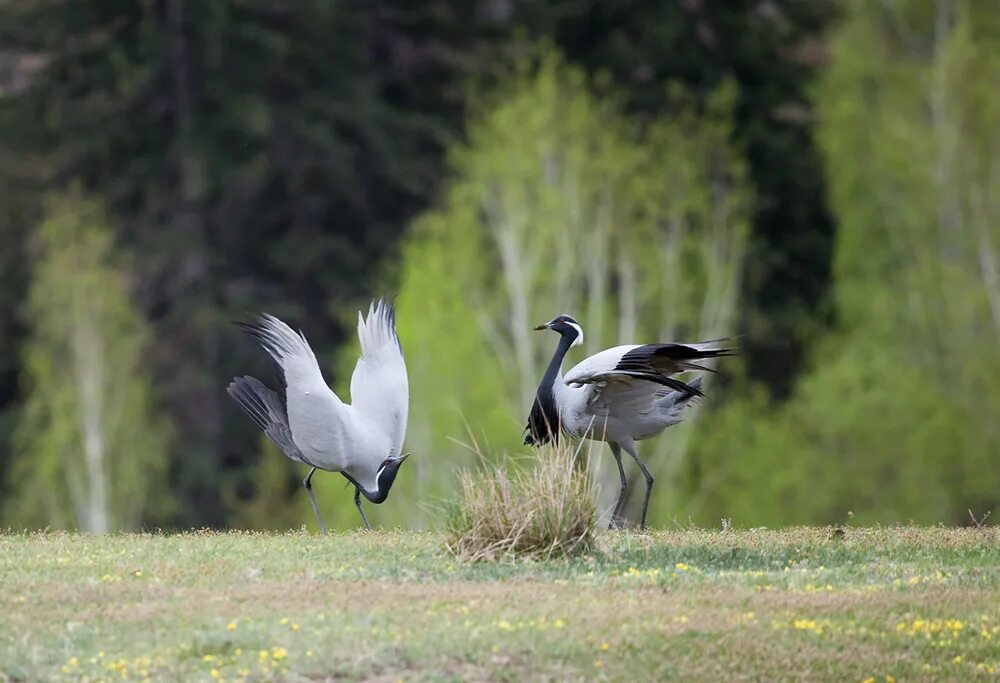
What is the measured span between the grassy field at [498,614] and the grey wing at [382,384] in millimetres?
2467

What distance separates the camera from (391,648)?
1030 centimetres

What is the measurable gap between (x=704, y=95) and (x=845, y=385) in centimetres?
760

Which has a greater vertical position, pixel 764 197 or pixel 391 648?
pixel 764 197

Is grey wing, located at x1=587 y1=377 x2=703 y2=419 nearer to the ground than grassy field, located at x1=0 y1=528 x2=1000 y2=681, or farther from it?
farther from it

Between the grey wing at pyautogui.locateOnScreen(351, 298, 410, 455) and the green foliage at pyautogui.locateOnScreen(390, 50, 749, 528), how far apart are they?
15641 mm

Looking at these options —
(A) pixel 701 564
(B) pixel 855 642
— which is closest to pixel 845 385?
(A) pixel 701 564

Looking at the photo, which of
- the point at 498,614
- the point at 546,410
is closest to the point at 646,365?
the point at 546,410

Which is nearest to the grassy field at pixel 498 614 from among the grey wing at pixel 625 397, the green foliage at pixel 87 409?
the grey wing at pixel 625 397

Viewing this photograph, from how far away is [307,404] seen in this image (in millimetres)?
15977

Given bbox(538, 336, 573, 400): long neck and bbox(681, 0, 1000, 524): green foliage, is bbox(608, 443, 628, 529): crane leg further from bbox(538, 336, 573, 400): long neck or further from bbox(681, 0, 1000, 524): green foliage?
bbox(681, 0, 1000, 524): green foliage

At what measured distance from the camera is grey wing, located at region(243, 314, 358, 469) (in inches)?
628

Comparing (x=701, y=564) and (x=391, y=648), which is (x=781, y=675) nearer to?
(x=391, y=648)

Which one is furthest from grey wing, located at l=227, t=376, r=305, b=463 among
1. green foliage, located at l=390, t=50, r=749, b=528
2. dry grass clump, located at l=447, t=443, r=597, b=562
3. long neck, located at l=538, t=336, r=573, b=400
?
green foliage, located at l=390, t=50, r=749, b=528

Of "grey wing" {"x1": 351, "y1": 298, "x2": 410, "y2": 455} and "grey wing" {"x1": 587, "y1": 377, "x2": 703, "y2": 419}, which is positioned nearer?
"grey wing" {"x1": 587, "y1": 377, "x2": 703, "y2": 419}
